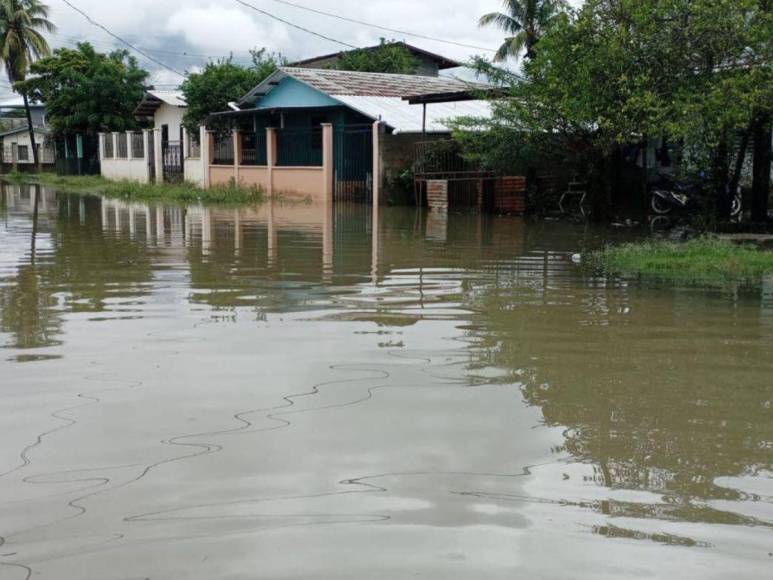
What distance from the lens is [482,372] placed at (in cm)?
600

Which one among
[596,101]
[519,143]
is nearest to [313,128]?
[519,143]

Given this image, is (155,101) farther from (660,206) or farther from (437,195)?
(660,206)

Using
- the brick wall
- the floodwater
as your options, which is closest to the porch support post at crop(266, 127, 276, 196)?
the brick wall

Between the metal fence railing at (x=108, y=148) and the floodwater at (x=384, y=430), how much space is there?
106ft

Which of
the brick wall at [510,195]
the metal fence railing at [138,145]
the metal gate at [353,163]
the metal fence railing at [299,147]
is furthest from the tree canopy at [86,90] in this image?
the brick wall at [510,195]

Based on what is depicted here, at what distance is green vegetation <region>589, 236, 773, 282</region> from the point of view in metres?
10.2

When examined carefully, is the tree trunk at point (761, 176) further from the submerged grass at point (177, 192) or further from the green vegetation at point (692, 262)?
the submerged grass at point (177, 192)

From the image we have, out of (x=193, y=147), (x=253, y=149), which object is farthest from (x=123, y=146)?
(x=253, y=149)

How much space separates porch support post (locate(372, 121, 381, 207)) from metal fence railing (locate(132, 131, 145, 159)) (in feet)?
50.9

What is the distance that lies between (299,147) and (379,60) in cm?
953

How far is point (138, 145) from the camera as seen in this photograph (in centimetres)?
3778

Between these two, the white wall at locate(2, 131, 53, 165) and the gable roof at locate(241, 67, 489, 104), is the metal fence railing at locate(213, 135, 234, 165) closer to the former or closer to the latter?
the gable roof at locate(241, 67, 489, 104)

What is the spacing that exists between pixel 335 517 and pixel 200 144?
30663mm

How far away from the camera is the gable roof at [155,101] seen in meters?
37.6
